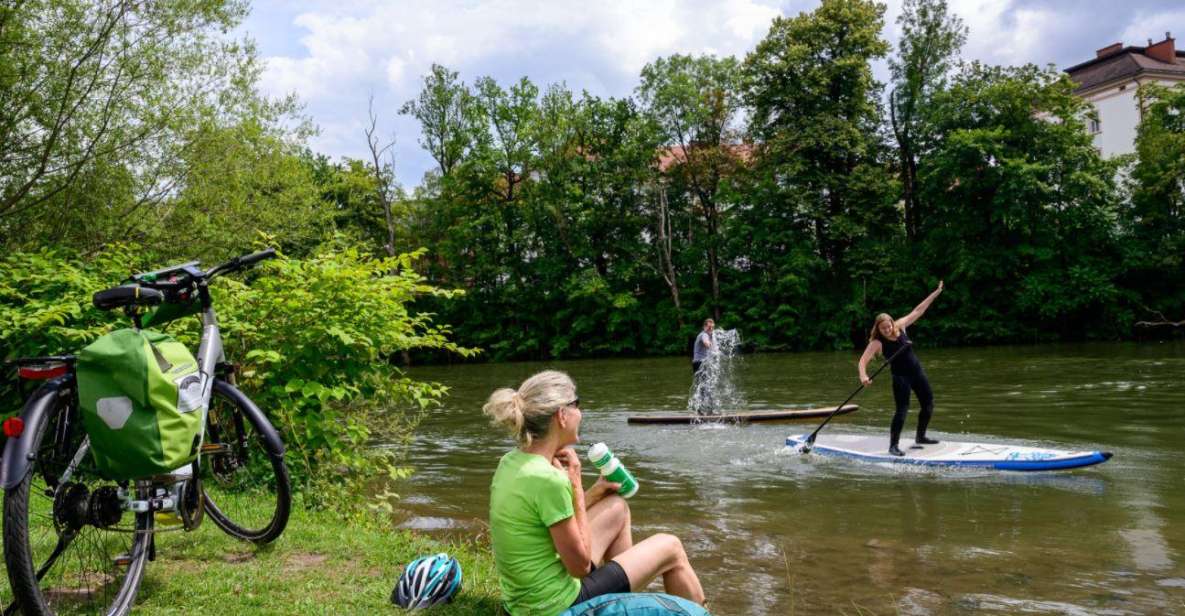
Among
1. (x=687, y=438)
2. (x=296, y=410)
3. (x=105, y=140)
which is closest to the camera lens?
(x=296, y=410)

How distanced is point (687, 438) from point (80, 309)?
9.76 m

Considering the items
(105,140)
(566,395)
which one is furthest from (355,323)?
(105,140)

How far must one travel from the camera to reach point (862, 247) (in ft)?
126

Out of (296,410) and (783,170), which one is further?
(783,170)

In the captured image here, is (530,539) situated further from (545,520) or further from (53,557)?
(53,557)

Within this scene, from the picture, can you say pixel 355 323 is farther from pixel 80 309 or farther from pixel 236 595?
pixel 236 595

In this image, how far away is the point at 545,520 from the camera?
358cm

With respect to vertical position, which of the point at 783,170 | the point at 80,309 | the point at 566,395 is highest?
the point at 783,170

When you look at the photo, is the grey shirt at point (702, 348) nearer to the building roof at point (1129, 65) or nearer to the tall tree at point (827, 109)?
the tall tree at point (827, 109)

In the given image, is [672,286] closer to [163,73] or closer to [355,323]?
[163,73]

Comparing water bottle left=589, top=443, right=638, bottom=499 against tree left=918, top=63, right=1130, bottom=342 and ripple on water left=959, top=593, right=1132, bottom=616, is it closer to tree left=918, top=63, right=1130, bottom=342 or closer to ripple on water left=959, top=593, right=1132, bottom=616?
ripple on water left=959, top=593, right=1132, bottom=616

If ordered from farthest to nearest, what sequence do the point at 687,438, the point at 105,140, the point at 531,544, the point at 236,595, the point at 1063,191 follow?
1. the point at 1063,191
2. the point at 687,438
3. the point at 105,140
4. the point at 236,595
5. the point at 531,544

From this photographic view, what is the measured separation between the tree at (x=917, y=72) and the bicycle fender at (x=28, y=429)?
131 ft

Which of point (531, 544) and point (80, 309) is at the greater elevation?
point (80, 309)
